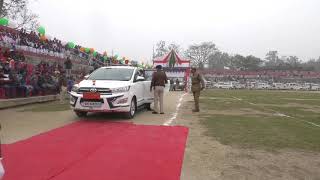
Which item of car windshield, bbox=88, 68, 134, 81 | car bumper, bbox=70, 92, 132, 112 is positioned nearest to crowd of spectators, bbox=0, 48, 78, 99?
car windshield, bbox=88, 68, 134, 81

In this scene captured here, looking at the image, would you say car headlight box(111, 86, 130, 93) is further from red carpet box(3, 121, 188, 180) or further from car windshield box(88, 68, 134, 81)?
red carpet box(3, 121, 188, 180)

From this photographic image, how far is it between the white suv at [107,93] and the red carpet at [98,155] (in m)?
1.41

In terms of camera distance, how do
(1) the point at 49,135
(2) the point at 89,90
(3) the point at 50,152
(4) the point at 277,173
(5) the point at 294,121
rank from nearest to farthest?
(4) the point at 277,173
(3) the point at 50,152
(1) the point at 49,135
(2) the point at 89,90
(5) the point at 294,121

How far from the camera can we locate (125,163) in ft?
22.4

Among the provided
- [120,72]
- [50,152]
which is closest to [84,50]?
[120,72]

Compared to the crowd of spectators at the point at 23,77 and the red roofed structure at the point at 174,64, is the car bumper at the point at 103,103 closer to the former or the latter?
the crowd of spectators at the point at 23,77

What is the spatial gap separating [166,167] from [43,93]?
14.6m

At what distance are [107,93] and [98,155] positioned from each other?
4.73m

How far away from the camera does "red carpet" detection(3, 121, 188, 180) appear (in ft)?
20.2

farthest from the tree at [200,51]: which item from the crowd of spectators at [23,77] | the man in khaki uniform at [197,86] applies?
the man in khaki uniform at [197,86]

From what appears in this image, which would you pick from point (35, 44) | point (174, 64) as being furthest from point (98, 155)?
point (174, 64)

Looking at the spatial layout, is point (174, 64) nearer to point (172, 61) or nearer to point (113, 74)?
point (172, 61)

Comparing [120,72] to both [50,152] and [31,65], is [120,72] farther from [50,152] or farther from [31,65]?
[31,65]

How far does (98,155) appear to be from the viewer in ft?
24.3
